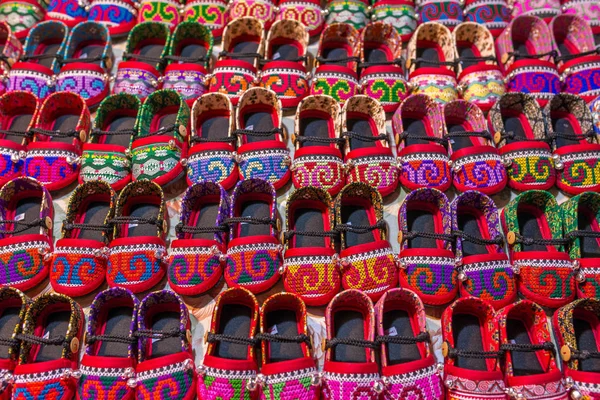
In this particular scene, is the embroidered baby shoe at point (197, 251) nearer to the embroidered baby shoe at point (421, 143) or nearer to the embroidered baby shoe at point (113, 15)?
the embroidered baby shoe at point (421, 143)

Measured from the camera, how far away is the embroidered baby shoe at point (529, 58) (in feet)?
6.86

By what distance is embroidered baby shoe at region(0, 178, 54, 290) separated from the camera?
1569 millimetres

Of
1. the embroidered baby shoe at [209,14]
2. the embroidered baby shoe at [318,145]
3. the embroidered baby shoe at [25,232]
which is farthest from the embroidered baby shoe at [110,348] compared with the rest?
the embroidered baby shoe at [209,14]

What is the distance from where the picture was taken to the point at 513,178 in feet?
5.96

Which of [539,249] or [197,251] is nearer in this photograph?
[197,251]

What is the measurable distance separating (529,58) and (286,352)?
1852 millimetres

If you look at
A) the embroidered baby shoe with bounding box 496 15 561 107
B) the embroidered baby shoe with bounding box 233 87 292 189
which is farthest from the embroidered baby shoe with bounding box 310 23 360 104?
the embroidered baby shoe with bounding box 496 15 561 107

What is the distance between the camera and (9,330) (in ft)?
5.03

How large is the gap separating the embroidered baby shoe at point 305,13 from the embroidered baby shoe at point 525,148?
3.36 ft

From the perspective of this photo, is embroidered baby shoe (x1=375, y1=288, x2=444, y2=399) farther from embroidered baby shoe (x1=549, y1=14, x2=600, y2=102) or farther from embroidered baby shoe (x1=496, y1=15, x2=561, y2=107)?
embroidered baby shoe (x1=549, y1=14, x2=600, y2=102)

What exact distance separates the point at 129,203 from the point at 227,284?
561mm

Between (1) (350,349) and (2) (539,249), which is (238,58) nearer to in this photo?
(1) (350,349)

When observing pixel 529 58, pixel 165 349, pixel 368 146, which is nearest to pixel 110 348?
pixel 165 349

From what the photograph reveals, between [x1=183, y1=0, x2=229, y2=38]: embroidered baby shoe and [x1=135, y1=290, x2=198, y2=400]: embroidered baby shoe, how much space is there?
1.51m
